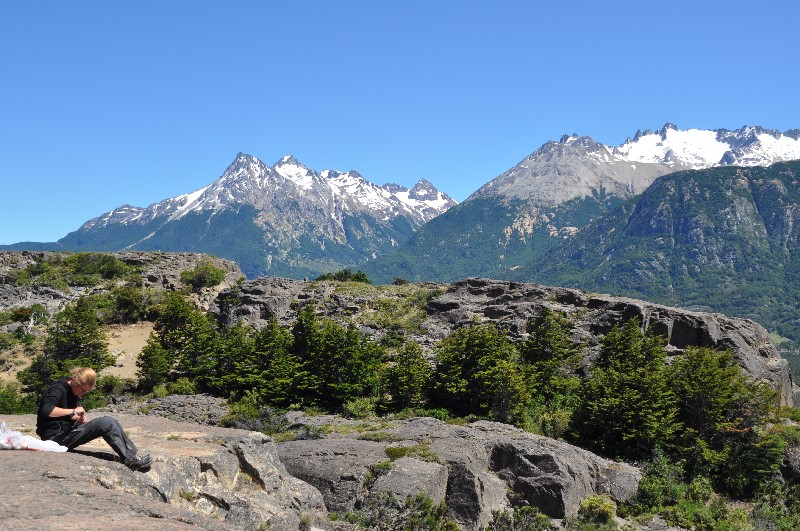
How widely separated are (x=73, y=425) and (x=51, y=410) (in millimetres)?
650

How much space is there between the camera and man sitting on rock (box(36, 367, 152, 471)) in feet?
42.8

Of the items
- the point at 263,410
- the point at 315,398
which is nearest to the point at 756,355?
the point at 315,398

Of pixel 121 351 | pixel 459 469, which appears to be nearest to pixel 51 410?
pixel 459 469

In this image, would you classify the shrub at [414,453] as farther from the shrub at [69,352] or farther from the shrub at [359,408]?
the shrub at [69,352]

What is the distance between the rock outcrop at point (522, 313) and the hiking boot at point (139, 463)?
40035mm

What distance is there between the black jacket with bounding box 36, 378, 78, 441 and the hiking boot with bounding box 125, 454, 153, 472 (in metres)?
1.63

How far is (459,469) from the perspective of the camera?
24578mm

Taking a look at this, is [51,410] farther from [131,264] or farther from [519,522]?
[131,264]

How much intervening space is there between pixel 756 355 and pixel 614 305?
1197 centimetres

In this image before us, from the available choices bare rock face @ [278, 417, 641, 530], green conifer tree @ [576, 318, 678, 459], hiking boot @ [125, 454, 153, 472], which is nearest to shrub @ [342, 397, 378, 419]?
bare rock face @ [278, 417, 641, 530]

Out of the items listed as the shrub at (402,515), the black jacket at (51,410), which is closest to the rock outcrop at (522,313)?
the shrub at (402,515)

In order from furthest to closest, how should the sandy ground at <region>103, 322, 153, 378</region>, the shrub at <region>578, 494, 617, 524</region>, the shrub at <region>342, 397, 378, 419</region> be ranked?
1. the sandy ground at <region>103, 322, 153, 378</region>
2. the shrub at <region>342, 397, 378, 419</region>
3. the shrub at <region>578, 494, 617, 524</region>

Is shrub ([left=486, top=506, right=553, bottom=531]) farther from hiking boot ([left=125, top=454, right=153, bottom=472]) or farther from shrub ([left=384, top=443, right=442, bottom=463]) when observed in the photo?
hiking boot ([left=125, top=454, right=153, bottom=472])

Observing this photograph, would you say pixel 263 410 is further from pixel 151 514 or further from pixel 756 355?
pixel 756 355
